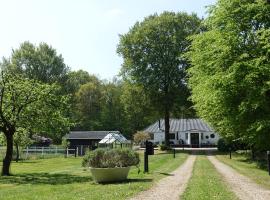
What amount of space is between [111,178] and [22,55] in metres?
72.6

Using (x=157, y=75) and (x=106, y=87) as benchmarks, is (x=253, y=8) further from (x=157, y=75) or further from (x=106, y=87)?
(x=106, y=87)

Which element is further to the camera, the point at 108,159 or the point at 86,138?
the point at 86,138

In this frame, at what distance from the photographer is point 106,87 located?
355 feet

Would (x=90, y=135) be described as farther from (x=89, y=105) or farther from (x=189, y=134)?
(x=89, y=105)

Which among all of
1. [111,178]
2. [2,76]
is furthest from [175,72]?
[111,178]

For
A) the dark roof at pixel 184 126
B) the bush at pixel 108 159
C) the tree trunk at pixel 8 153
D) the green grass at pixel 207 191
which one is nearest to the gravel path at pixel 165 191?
the green grass at pixel 207 191

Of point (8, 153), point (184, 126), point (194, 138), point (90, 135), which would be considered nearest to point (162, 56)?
point (90, 135)

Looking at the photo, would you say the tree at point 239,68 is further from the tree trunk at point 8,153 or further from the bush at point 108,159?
the tree trunk at point 8,153

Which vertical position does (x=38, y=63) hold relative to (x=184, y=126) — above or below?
above

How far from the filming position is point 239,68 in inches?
1088

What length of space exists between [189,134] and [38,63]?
32.4 meters

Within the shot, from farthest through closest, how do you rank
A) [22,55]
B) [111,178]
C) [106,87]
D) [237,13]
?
[106,87], [22,55], [237,13], [111,178]

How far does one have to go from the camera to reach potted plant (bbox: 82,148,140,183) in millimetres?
19703

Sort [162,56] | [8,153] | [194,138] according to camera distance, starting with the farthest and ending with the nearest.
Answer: [194,138] → [162,56] → [8,153]
